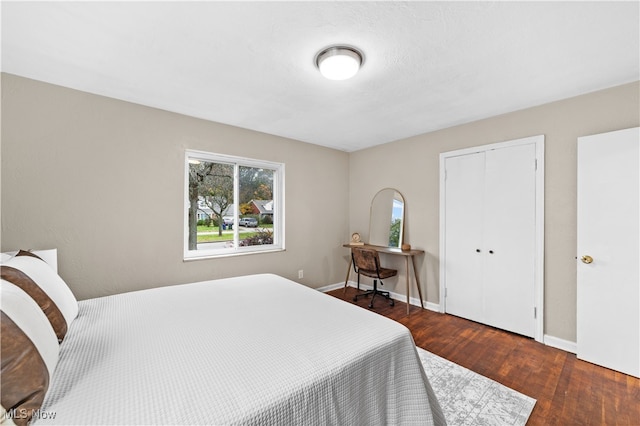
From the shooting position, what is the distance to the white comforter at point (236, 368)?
900mm

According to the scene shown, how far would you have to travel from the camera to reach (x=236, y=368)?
3.64 feet

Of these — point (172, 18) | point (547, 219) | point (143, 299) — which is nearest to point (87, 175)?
point (143, 299)

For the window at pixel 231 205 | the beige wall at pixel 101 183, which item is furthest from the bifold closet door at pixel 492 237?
the beige wall at pixel 101 183

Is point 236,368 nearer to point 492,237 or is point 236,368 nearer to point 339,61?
point 339,61

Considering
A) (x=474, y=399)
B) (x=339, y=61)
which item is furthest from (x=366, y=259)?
(x=339, y=61)

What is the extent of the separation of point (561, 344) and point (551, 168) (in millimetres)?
1702

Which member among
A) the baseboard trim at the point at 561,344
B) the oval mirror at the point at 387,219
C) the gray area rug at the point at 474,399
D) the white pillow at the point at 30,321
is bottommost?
the gray area rug at the point at 474,399

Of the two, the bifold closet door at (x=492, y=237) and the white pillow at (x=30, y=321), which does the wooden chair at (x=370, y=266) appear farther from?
the white pillow at (x=30, y=321)

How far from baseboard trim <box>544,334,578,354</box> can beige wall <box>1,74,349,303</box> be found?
332 centimetres

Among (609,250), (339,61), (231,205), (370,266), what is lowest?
(370,266)

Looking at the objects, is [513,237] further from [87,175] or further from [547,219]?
[87,175]

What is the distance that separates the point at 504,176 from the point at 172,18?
10.7 feet

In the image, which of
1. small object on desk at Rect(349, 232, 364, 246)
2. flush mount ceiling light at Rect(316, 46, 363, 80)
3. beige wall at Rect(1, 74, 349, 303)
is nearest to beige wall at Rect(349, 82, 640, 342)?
small object on desk at Rect(349, 232, 364, 246)

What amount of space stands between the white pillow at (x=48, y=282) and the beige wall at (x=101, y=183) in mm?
901
